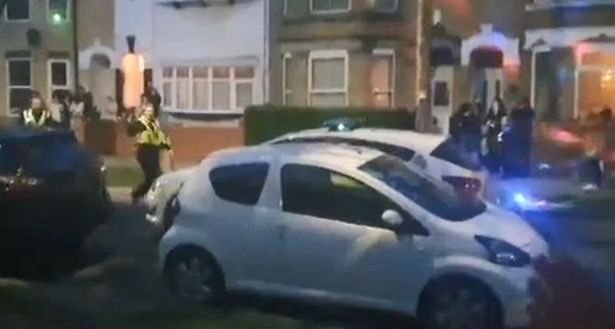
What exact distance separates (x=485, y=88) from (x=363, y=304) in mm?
15935

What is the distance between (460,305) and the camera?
9500 mm

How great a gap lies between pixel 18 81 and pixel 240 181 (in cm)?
1740

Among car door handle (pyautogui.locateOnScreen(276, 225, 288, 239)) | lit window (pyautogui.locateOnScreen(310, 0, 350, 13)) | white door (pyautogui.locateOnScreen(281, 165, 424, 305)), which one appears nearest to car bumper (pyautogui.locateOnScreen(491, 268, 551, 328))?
white door (pyautogui.locateOnScreen(281, 165, 424, 305))

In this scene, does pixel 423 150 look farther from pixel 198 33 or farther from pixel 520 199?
pixel 198 33

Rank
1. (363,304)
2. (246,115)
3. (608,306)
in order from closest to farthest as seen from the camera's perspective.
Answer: (363,304)
(608,306)
(246,115)

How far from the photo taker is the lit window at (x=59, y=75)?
26625mm

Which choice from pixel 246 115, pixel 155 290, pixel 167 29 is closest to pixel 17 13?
pixel 167 29

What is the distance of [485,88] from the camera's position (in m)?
25.3

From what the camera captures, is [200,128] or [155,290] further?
[200,128]

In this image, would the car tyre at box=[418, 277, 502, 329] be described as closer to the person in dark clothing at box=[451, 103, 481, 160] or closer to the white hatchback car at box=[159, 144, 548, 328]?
the white hatchback car at box=[159, 144, 548, 328]

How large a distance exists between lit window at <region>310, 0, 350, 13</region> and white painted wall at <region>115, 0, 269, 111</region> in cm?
115

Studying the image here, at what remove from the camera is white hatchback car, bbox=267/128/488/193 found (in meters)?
12.9

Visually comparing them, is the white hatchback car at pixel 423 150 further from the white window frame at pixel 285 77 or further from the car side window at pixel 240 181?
the white window frame at pixel 285 77

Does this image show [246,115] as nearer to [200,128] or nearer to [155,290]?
[200,128]
